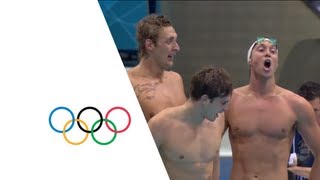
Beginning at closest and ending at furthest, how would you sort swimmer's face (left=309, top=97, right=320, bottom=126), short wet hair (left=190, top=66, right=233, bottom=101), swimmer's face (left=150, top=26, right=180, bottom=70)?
short wet hair (left=190, top=66, right=233, bottom=101), swimmer's face (left=150, top=26, right=180, bottom=70), swimmer's face (left=309, top=97, right=320, bottom=126)

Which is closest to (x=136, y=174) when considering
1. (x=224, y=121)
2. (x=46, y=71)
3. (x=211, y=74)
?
(x=46, y=71)

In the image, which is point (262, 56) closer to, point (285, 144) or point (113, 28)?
point (285, 144)

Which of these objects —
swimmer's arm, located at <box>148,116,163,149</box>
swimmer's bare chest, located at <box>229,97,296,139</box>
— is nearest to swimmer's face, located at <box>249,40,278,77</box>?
swimmer's bare chest, located at <box>229,97,296,139</box>

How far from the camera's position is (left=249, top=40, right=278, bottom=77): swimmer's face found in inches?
79.9

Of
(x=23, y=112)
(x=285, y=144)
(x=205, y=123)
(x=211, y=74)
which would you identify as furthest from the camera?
(x=285, y=144)

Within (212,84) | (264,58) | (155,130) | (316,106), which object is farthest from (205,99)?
(316,106)

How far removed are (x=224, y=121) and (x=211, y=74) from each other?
30 centimetres

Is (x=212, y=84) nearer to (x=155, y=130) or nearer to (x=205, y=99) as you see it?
(x=205, y=99)

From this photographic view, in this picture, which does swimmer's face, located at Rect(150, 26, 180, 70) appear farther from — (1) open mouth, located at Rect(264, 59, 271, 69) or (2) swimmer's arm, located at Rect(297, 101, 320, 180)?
(2) swimmer's arm, located at Rect(297, 101, 320, 180)

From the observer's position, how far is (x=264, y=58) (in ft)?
6.65

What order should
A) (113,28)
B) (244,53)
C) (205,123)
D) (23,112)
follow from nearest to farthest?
(23,112) < (205,123) < (113,28) < (244,53)

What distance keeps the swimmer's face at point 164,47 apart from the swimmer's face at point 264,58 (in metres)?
0.26

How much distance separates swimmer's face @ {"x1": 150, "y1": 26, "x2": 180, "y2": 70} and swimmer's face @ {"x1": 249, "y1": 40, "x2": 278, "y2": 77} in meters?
0.26

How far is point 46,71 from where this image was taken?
1.32 m
